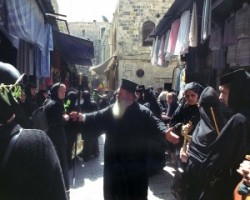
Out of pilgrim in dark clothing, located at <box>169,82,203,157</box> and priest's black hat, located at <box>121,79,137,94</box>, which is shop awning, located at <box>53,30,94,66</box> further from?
priest's black hat, located at <box>121,79,137,94</box>

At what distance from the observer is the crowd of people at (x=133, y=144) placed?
5.81 ft

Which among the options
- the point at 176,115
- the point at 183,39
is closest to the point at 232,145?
the point at 176,115

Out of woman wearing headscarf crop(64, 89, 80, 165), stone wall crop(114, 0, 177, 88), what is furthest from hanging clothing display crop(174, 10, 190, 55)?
stone wall crop(114, 0, 177, 88)

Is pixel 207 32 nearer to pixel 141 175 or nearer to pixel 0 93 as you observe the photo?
pixel 141 175

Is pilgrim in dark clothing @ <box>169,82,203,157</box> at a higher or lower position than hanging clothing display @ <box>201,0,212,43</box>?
lower

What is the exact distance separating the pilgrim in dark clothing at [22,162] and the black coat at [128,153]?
2.55m

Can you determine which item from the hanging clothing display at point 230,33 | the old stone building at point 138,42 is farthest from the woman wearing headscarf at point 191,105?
the old stone building at point 138,42

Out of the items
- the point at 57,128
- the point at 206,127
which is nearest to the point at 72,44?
the point at 57,128

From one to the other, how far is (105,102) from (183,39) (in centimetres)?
550

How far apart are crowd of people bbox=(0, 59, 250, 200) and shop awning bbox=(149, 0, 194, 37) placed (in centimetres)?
281

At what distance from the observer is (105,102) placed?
12.3m

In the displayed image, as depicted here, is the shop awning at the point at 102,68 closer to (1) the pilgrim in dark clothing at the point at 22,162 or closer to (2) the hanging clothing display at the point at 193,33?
(2) the hanging clothing display at the point at 193,33

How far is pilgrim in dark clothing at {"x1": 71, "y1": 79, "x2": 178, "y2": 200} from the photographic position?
4.32 meters

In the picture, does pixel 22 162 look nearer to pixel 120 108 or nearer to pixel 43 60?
pixel 120 108
